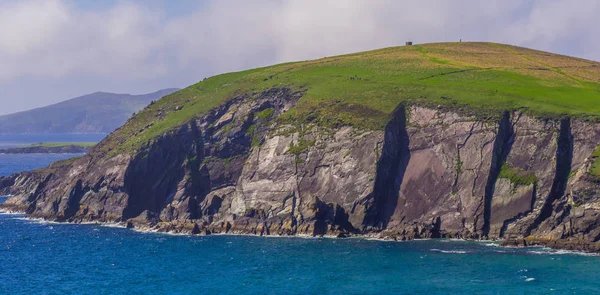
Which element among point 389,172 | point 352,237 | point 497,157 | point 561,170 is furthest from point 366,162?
point 561,170

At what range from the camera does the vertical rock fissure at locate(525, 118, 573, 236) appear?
120 metres

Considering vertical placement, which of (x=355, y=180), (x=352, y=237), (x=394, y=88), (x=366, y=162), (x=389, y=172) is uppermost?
(x=394, y=88)

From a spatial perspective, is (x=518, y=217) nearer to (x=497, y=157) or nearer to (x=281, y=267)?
(x=497, y=157)

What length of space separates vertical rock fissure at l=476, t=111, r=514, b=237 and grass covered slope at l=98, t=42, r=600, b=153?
3.63m

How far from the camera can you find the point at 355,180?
134 metres

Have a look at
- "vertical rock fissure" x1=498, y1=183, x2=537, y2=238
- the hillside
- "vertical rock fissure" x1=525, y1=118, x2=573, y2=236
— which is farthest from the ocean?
"vertical rock fissure" x1=525, y1=118, x2=573, y2=236

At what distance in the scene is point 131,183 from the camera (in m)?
152

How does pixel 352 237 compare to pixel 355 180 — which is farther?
pixel 355 180

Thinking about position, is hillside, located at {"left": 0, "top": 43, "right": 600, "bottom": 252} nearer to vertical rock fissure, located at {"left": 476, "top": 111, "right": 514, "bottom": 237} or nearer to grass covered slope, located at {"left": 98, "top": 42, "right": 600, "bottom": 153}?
vertical rock fissure, located at {"left": 476, "top": 111, "right": 514, "bottom": 237}

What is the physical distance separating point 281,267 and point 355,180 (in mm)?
33637

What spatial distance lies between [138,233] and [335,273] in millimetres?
52102

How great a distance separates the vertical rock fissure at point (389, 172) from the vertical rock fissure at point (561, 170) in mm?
26098

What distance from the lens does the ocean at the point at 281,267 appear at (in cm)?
9438

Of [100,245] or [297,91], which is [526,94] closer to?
[297,91]
